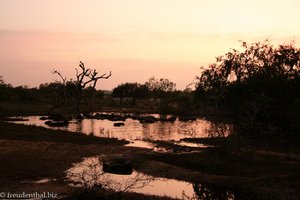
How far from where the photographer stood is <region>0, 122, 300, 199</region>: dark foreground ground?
1581 cm

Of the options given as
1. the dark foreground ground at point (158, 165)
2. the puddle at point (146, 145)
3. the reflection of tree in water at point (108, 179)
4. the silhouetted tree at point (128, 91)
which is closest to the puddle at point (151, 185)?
the reflection of tree in water at point (108, 179)

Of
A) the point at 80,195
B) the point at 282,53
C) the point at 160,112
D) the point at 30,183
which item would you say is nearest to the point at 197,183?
the point at 80,195

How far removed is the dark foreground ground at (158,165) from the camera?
15812 millimetres

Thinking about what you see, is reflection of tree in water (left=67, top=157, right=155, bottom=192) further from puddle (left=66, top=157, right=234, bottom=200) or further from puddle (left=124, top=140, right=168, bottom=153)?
puddle (left=124, top=140, right=168, bottom=153)

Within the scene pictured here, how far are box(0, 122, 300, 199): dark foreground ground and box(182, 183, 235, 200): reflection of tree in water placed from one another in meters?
0.37

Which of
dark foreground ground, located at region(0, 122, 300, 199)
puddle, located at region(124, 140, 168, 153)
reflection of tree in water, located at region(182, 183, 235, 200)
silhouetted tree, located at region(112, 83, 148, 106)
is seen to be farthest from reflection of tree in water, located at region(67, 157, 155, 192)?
silhouetted tree, located at region(112, 83, 148, 106)

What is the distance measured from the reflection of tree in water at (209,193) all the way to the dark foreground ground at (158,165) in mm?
373

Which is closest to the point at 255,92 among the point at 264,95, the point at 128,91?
the point at 264,95

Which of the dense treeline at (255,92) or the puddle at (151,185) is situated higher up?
the dense treeline at (255,92)

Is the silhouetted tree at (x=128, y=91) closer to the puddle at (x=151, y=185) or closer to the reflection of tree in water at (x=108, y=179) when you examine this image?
the reflection of tree in water at (x=108, y=179)

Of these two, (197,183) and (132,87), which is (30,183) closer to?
(197,183)

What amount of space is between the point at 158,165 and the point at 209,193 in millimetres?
4852

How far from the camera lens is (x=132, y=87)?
309 ft

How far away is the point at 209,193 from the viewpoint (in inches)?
652
